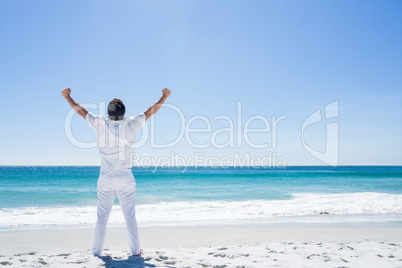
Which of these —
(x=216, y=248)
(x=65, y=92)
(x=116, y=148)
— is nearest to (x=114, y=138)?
(x=116, y=148)

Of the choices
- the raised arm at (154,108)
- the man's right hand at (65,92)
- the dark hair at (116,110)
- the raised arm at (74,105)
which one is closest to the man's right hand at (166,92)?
the raised arm at (154,108)

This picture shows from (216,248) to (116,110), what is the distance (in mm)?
2546

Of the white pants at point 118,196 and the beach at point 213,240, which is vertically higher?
the white pants at point 118,196

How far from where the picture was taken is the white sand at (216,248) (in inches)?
140

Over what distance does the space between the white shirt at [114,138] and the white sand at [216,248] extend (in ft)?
3.85

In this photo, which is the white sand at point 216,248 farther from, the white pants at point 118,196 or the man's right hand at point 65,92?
the man's right hand at point 65,92

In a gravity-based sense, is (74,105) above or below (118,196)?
above

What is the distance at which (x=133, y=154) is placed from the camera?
3.29 metres

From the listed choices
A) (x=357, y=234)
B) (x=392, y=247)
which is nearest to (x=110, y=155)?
(x=392, y=247)

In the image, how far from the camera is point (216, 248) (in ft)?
14.5

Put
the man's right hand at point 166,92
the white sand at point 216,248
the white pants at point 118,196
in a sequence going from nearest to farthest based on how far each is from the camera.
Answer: the white pants at point 118,196, the man's right hand at point 166,92, the white sand at point 216,248

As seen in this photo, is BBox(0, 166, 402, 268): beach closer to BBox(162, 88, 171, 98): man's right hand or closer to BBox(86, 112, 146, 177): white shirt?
BBox(86, 112, 146, 177): white shirt

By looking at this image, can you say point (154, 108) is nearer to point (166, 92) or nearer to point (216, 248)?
point (166, 92)

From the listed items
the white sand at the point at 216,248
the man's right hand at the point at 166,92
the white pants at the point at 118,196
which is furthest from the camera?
the white sand at the point at 216,248
